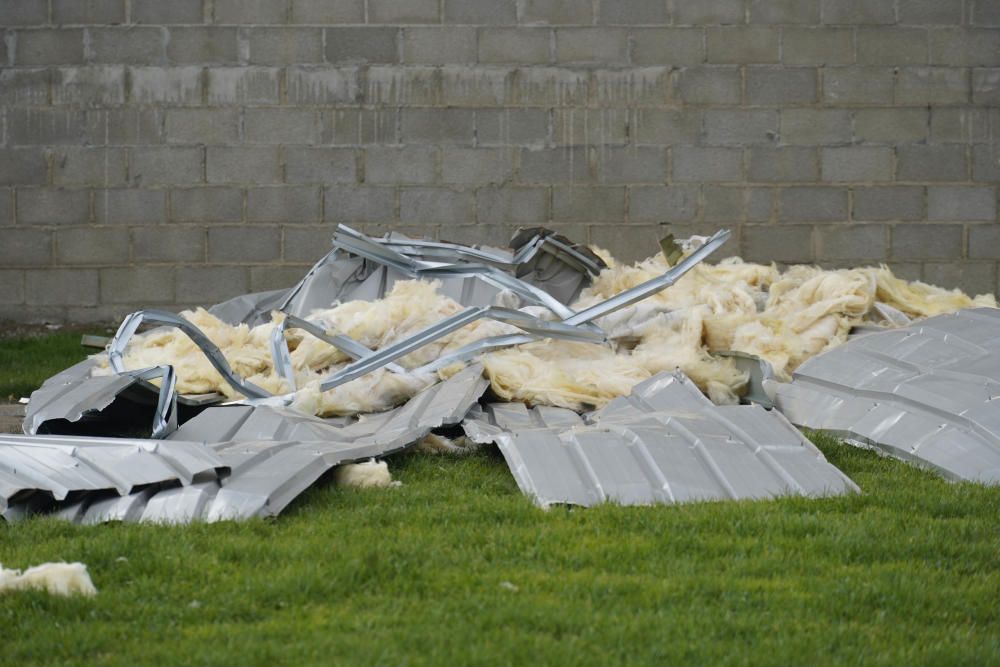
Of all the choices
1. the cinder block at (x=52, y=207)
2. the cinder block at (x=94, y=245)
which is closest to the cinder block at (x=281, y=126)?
the cinder block at (x=94, y=245)

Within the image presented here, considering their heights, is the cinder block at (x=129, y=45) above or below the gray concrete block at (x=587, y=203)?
above

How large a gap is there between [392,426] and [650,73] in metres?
4.93

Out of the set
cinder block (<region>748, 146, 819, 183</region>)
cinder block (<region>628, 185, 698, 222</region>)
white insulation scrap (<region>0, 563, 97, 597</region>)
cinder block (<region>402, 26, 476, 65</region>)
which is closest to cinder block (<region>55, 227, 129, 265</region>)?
cinder block (<region>402, 26, 476, 65</region>)

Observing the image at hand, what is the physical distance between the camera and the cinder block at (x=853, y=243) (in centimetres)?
967

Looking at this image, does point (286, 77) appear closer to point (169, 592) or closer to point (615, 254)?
point (615, 254)

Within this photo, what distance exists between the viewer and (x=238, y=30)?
9422mm

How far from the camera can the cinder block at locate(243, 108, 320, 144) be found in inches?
372

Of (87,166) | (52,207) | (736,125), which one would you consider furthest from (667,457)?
(52,207)

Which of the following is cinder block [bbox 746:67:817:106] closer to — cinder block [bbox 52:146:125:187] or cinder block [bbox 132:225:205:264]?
cinder block [bbox 132:225:205:264]

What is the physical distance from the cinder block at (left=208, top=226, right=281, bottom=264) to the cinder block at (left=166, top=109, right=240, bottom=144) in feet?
2.11

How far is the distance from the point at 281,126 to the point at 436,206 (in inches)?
49.1

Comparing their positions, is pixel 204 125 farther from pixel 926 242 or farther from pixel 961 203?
pixel 961 203

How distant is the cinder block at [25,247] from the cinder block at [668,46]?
4.47 meters

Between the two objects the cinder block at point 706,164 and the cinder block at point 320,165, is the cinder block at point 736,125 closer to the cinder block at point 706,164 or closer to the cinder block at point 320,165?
the cinder block at point 706,164
